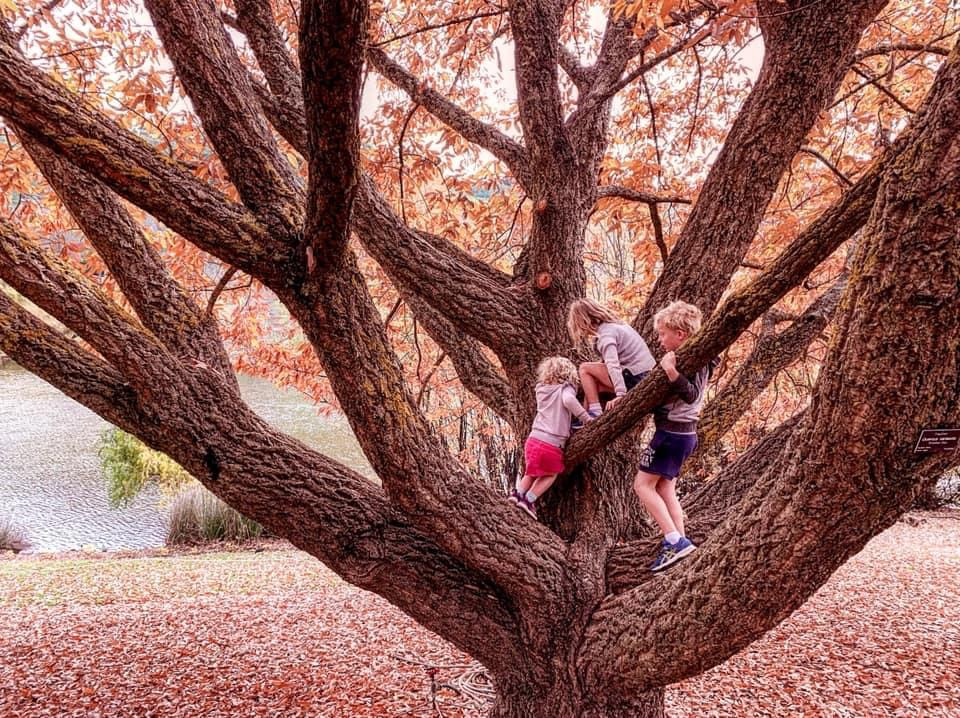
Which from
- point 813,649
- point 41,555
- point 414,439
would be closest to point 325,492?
point 414,439

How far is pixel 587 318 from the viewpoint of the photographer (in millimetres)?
2783

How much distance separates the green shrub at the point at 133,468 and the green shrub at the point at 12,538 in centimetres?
162

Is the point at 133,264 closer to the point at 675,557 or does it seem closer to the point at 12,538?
the point at 675,557

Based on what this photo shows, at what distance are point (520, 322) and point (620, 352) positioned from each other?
1.75ft

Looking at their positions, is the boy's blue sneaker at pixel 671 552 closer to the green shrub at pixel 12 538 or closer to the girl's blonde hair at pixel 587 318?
the girl's blonde hair at pixel 587 318

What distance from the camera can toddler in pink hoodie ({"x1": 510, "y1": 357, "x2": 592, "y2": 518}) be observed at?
267 cm

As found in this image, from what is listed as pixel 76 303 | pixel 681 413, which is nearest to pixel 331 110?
pixel 76 303

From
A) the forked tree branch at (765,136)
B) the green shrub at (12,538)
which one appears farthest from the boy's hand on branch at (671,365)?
the green shrub at (12,538)

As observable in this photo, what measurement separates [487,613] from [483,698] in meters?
1.08

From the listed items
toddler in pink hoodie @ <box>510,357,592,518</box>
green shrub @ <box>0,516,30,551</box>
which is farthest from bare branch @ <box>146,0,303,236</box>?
green shrub @ <box>0,516,30,551</box>

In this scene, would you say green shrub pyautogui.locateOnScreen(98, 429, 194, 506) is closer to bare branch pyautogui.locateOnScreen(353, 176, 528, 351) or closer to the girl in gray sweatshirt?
bare branch pyautogui.locateOnScreen(353, 176, 528, 351)

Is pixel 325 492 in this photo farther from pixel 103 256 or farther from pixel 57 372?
pixel 103 256

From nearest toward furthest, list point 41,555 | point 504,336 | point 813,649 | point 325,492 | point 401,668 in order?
point 325,492, point 504,336, point 401,668, point 813,649, point 41,555

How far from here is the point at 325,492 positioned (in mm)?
2281
